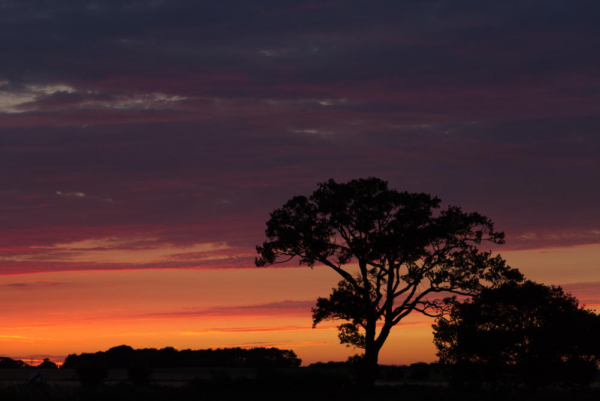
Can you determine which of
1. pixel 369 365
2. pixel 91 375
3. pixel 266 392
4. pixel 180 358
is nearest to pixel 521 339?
pixel 369 365

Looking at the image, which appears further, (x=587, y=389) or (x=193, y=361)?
(x=193, y=361)

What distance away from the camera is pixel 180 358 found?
15000 cm

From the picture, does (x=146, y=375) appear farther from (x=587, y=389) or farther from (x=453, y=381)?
(x=587, y=389)

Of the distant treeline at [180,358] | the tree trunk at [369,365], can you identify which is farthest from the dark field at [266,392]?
the distant treeline at [180,358]

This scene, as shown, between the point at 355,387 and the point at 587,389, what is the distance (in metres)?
17.3

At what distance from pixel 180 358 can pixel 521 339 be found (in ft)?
360

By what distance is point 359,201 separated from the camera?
1907 inches

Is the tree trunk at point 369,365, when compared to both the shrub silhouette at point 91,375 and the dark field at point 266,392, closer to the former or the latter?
the dark field at point 266,392

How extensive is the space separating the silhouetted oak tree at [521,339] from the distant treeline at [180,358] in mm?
93384

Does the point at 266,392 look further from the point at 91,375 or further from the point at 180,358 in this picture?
the point at 180,358

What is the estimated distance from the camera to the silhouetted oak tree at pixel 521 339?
50094 millimetres

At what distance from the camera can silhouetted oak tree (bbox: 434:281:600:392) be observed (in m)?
50.1

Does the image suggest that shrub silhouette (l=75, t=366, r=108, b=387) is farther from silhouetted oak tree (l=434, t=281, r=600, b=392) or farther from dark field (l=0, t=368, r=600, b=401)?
silhouetted oak tree (l=434, t=281, r=600, b=392)

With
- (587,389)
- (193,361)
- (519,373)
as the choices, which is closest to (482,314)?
(519,373)
